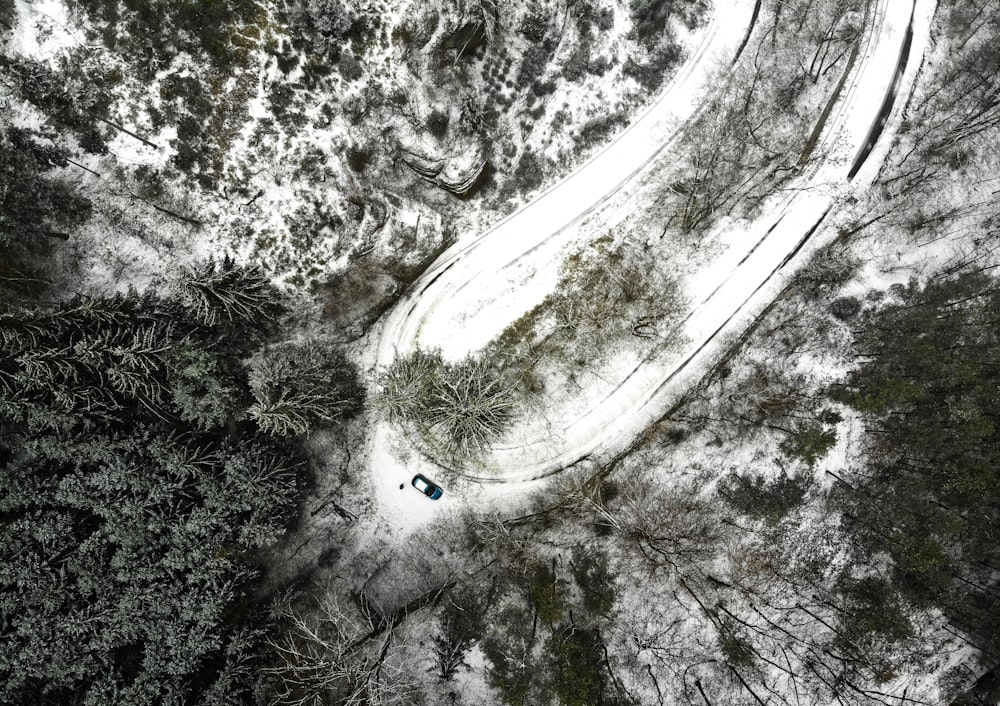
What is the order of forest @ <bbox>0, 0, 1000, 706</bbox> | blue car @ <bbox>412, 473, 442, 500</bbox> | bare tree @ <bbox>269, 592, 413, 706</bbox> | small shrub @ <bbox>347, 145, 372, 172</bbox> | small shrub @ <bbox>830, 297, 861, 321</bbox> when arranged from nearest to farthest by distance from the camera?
bare tree @ <bbox>269, 592, 413, 706</bbox>
forest @ <bbox>0, 0, 1000, 706</bbox>
small shrub @ <bbox>347, 145, 372, 172</bbox>
blue car @ <bbox>412, 473, 442, 500</bbox>
small shrub @ <bbox>830, 297, 861, 321</bbox>

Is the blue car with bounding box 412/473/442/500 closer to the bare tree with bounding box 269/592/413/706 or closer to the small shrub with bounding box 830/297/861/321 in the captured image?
the bare tree with bounding box 269/592/413/706

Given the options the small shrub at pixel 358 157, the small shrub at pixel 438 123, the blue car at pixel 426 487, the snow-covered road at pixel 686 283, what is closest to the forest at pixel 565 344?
the small shrub at pixel 358 157

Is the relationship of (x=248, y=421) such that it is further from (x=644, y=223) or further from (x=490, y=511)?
(x=644, y=223)

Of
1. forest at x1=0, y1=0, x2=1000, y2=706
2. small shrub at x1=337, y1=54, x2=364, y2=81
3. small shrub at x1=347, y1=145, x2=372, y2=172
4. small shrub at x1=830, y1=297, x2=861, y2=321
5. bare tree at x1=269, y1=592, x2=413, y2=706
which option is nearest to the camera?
bare tree at x1=269, y1=592, x2=413, y2=706

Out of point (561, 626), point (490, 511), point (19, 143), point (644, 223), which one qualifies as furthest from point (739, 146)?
point (19, 143)

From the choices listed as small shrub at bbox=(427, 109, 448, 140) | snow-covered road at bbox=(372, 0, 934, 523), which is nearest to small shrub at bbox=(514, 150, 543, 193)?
snow-covered road at bbox=(372, 0, 934, 523)

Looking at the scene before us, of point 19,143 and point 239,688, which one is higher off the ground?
point 19,143
